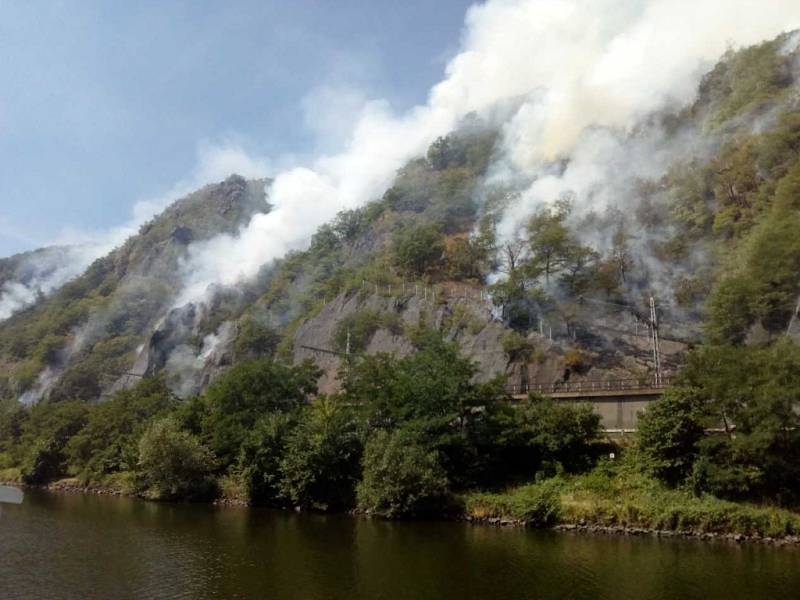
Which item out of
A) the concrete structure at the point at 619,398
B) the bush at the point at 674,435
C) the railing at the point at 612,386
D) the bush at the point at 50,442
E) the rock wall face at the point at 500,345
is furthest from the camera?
the bush at the point at 50,442

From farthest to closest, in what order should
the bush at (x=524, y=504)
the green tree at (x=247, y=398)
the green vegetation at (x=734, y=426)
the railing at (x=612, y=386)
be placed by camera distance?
the green tree at (x=247, y=398), the railing at (x=612, y=386), the bush at (x=524, y=504), the green vegetation at (x=734, y=426)

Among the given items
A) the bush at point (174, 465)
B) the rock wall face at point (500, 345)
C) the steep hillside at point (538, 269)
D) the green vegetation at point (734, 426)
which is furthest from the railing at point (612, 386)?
the bush at point (174, 465)

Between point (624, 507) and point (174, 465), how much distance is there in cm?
3823

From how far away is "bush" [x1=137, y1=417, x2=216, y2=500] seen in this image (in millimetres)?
55031

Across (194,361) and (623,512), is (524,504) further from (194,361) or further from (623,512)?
(194,361)

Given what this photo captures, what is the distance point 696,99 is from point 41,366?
460 feet

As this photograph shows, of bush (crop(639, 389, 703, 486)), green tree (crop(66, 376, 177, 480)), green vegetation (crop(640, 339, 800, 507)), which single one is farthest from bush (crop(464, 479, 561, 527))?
green tree (crop(66, 376, 177, 480))

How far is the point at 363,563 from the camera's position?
2966 cm

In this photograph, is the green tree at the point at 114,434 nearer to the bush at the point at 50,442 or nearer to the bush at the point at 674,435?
the bush at the point at 50,442

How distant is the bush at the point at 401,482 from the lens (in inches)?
1684

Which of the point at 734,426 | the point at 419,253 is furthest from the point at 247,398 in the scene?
the point at 419,253

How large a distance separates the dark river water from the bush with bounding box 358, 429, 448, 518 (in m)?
2.00

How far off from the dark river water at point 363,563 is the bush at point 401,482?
2.00m

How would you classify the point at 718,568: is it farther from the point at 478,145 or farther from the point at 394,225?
the point at 478,145
